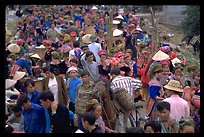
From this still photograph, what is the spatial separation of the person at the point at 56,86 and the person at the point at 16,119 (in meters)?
1.21

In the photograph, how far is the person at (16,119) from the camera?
6.55 m

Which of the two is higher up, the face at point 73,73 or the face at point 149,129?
the face at point 73,73

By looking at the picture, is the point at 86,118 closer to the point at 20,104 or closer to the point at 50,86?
the point at 20,104

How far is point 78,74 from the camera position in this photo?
342 inches

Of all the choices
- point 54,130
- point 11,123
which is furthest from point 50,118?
point 11,123

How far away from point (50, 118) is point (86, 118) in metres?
0.52

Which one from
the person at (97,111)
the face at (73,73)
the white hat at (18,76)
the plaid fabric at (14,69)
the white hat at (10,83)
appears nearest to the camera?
the person at (97,111)

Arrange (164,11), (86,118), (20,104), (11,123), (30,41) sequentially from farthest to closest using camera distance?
1. (164,11)
2. (30,41)
3. (11,123)
4. (20,104)
5. (86,118)

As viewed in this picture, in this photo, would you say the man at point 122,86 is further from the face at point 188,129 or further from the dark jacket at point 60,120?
the face at point 188,129

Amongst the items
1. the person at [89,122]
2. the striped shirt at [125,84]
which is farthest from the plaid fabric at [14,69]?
the person at [89,122]

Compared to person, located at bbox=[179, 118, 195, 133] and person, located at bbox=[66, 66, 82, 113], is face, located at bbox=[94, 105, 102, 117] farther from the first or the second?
person, located at bbox=[66, 66, 82, 113]

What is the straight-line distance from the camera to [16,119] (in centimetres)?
690

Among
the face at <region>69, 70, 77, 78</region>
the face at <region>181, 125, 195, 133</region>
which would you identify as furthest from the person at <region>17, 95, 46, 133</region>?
the face at <region>69, 70, 77, 78</region>
